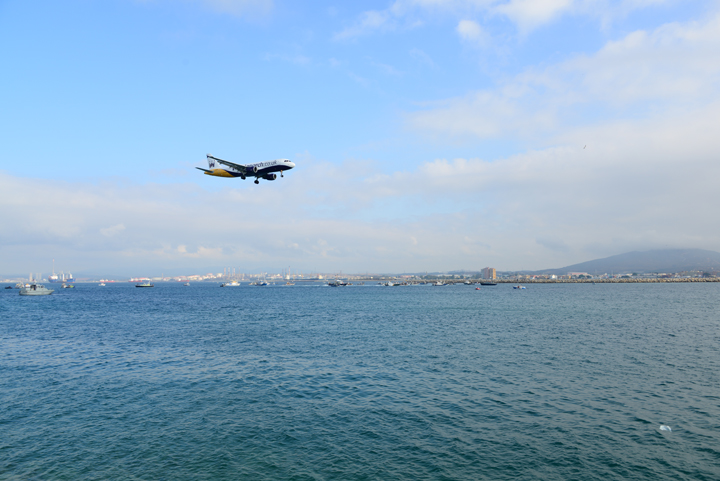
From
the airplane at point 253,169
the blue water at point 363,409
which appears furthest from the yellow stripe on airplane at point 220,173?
the blue water at point 363,409

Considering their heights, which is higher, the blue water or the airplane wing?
the airplane wing

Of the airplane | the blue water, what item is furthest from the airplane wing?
the blue water

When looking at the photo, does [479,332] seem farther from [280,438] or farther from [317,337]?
[280,438]

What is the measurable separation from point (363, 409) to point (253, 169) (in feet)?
110

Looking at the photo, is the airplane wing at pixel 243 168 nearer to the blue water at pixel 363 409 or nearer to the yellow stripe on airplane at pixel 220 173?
the yellow stripe on airplane at pixel 220 173

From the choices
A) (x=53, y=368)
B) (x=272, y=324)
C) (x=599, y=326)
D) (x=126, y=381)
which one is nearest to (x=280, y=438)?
(x=126, y=381)

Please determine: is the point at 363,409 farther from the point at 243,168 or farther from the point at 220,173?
the point at 220,173

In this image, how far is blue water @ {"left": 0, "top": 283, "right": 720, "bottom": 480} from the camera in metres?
21.3

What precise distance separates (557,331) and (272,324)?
52.3 m

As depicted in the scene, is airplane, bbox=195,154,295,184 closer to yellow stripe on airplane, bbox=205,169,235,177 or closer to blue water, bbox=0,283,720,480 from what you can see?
yellow stripe on airplane, bbox=205,169,235,177

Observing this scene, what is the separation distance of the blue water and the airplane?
22662 millimetres

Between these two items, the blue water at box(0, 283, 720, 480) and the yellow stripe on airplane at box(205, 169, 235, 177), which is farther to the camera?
the yellow stripe on airplane at box(205, 169, 235, 177)

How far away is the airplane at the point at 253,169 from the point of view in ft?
160

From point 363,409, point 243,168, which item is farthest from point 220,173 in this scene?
point 363,409
